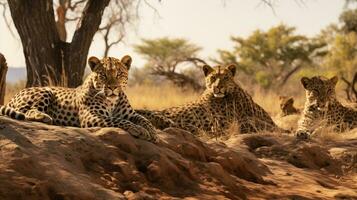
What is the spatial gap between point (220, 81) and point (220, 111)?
398mm

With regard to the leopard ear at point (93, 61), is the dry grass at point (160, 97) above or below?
below

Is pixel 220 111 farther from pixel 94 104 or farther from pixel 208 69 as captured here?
pixel 94 104

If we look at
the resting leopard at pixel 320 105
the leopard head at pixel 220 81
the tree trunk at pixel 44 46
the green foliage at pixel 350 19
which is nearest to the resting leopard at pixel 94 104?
the leopard head at pixel 220 81

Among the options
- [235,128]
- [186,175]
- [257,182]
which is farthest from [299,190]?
[235,128]

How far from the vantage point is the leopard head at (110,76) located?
5992 millimetres

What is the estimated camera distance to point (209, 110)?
887 centimetres

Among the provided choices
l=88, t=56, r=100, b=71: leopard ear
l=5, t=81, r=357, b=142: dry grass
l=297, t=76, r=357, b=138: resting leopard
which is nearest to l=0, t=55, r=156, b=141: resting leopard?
l=88, t=56, r=100, b=71: leopard ear

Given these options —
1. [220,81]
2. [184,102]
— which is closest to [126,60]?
[220,81]

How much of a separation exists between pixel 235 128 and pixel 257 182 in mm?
2582

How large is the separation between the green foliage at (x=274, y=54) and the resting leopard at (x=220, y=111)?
23901 mm

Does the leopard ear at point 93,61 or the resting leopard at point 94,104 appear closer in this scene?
the resting leopard at point 94,104

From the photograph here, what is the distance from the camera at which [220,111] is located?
8.99 m

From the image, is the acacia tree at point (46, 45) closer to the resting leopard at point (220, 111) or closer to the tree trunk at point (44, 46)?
the tree trunk at point (44, 46)

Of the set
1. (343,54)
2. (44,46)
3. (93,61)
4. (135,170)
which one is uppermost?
(343,54)
